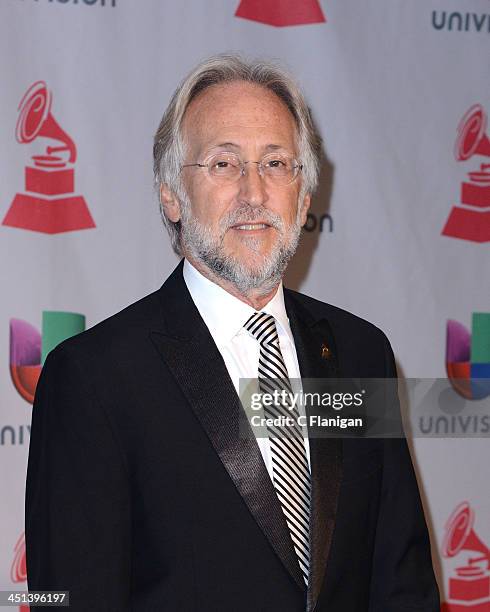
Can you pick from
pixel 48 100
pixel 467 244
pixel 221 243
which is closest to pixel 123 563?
pixel 221 243

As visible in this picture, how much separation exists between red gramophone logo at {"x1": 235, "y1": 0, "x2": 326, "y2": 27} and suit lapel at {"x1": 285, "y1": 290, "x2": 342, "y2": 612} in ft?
3.92

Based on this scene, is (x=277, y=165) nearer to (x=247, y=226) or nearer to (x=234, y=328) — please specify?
(x=247, y=226)

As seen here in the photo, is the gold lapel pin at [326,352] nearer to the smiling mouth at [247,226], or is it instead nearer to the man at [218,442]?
the man at [218,442]

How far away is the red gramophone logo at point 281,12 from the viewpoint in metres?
2.73

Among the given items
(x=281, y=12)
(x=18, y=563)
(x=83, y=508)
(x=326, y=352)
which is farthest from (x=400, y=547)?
(x=281, y=12)

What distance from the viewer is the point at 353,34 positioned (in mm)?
2838

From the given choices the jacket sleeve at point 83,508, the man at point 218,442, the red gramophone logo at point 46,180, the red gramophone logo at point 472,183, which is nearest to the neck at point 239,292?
the man at point 218,442

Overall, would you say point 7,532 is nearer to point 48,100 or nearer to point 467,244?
point 48,100

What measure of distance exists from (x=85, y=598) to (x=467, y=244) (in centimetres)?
195

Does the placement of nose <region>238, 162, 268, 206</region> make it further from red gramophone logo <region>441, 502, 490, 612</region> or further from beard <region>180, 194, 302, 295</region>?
red gramophone logo <region>441, 502, 490, 612</region>

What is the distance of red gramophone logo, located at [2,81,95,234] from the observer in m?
2.52

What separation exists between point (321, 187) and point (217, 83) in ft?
3.54

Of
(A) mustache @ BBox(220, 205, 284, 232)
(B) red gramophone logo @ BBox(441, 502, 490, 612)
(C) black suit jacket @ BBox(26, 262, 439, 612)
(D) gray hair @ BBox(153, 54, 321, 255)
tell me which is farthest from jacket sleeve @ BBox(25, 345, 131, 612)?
(B) red gramophone logo @ BBox(441, 502, 490, 612)

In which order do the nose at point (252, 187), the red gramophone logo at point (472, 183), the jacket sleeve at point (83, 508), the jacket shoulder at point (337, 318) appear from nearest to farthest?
the jacket sleeve at point (83, 508) < the nose at point (252, 187) < the jacket shoulder at point (337, 318) < the red gramophone logo at point (472, 183)
